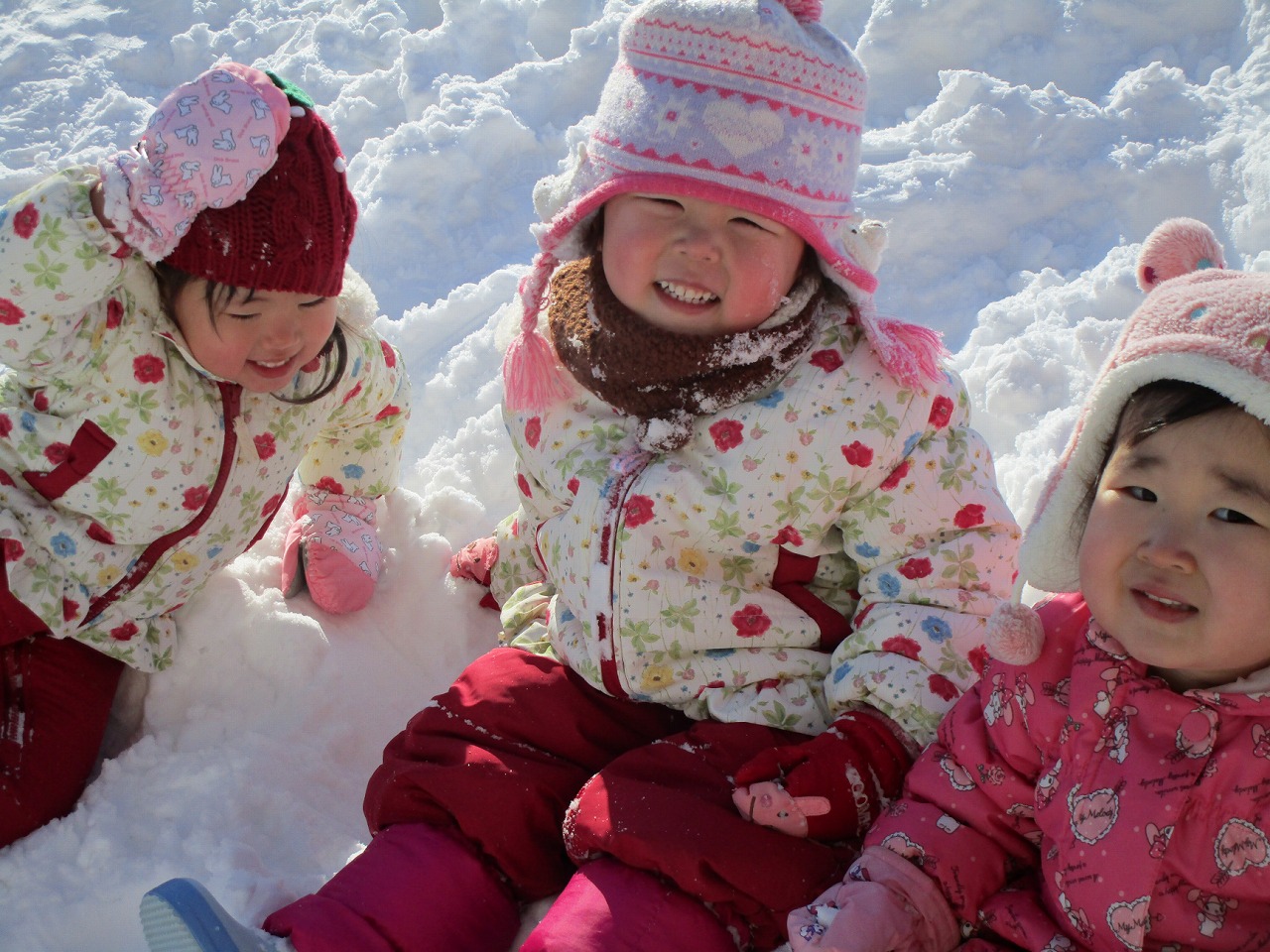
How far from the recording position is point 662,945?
138 cm

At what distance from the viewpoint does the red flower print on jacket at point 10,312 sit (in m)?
1.61

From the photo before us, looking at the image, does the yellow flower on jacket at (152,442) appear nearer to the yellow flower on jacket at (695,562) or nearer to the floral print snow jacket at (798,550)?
the floral print snow jacket at (798,550)

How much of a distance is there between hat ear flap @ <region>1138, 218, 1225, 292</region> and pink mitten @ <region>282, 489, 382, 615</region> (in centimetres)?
147

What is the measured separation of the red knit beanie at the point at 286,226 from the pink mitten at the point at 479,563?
0.66 meters

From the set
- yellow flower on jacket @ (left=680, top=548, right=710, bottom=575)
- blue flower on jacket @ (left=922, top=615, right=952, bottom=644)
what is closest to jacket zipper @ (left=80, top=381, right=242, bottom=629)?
yellow flower on jacket @ (left=680, top=548, right=710, bottom=575)

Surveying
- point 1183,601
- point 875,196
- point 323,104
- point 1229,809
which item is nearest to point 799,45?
point 1183,601

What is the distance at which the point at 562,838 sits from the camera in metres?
1.64

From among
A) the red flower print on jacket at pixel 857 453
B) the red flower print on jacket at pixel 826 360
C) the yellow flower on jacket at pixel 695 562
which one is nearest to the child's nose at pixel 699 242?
the red flower print on jacket at pixel 826 360

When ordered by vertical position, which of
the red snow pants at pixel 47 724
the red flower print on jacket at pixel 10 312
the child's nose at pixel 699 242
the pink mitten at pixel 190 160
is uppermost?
the pink mitten at pixel 190 160

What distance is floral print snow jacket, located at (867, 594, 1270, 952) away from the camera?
3.83ft

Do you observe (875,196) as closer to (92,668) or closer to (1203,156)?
(1203,156)

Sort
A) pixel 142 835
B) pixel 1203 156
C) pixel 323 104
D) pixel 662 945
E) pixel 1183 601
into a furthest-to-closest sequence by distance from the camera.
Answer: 1. pixel 323 104
2. pixel 1203 156
3. pixel 142 835
4. pixel 662 945
5. pixel 1183 601

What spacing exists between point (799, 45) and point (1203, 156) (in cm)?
184

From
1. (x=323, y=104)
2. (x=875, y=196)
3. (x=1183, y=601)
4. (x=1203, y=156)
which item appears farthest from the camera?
(x=323, y=104)
